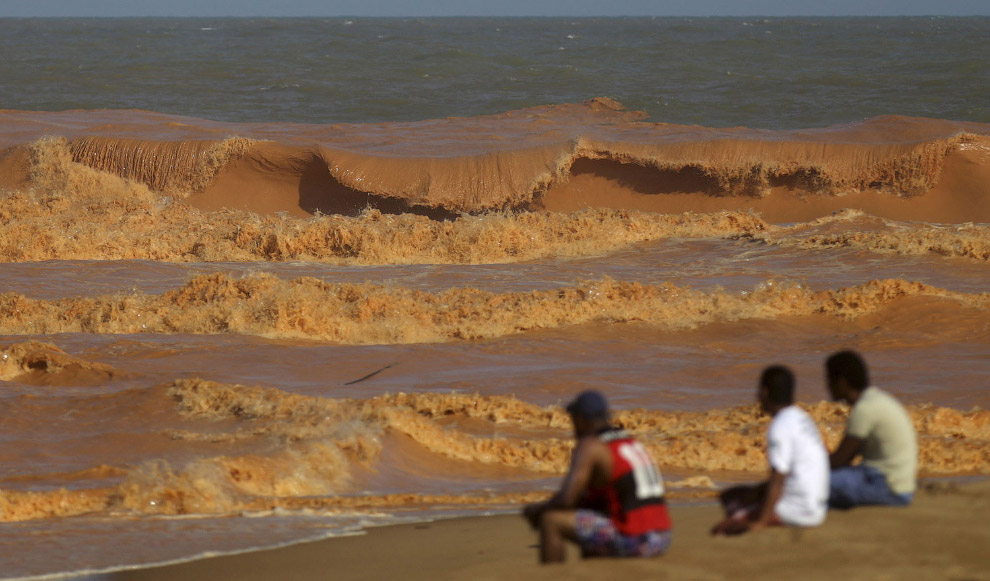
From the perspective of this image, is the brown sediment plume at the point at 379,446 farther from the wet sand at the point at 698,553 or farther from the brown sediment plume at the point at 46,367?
the brown sediment plume at the point at 46,367

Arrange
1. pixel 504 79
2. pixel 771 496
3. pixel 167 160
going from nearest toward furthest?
pixel 771 496
pixel 167 160
pixel 504 79

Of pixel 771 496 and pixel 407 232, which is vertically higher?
pixel 407 232

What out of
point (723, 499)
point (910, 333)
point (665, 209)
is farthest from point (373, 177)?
point (723, 499)

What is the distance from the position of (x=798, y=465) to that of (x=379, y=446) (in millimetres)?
3175

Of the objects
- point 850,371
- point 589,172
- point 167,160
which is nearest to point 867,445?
point 850,371

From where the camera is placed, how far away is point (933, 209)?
17141 millimetres

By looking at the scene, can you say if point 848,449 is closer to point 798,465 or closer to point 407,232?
point 798,465

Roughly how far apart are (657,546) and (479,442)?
10.4 ft

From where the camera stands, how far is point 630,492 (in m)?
3.86

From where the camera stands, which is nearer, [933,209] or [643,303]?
[643,303]

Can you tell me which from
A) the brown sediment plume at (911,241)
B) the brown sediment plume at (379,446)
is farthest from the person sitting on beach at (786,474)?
the brown sediment plume at (911,241)

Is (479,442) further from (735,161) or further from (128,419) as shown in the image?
(735,161)

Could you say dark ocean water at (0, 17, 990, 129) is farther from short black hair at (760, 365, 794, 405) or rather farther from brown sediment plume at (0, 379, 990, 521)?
short black hair at (760, 365, 794, 405)

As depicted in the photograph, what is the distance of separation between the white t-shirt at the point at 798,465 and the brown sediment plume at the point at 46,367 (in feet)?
19.9
